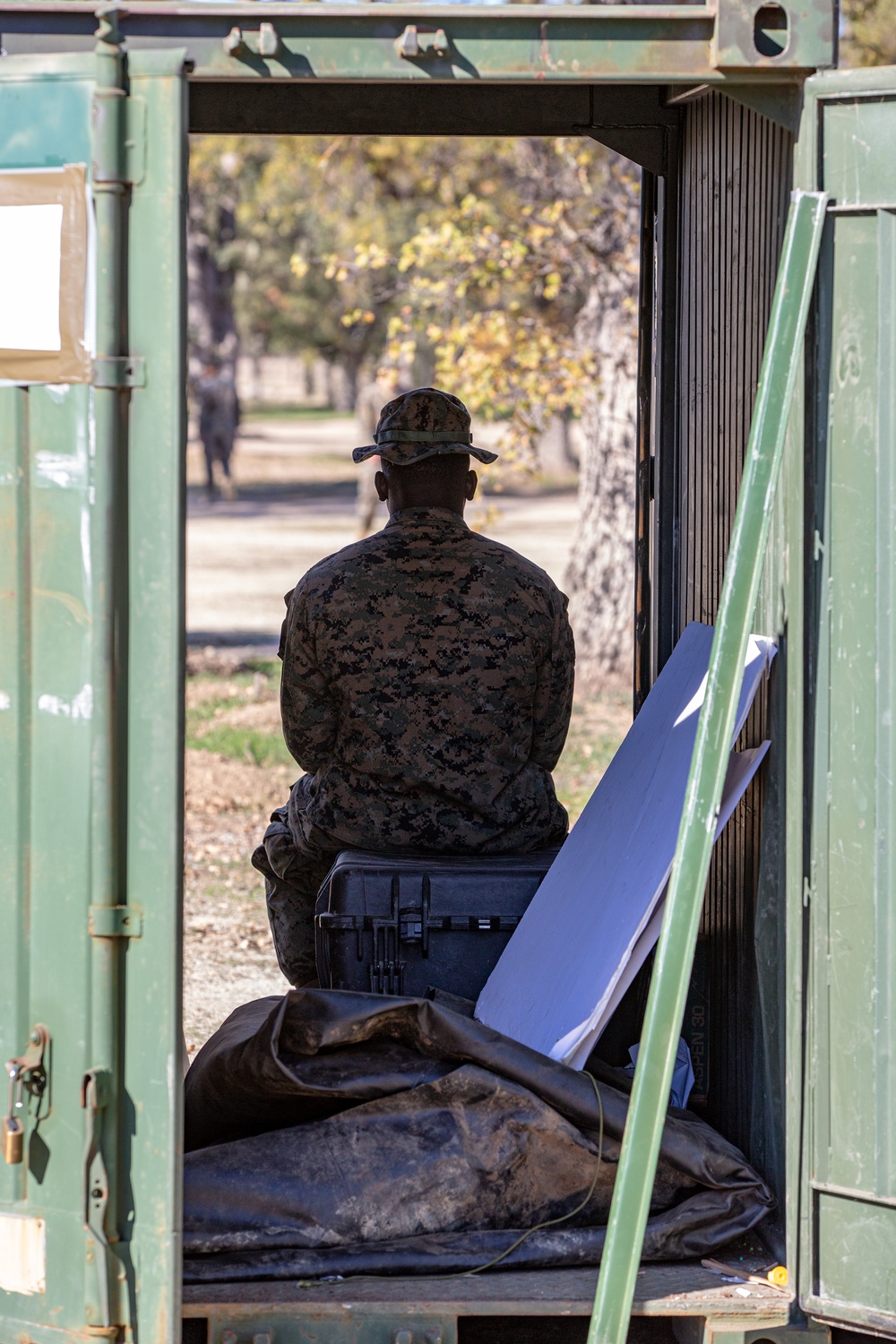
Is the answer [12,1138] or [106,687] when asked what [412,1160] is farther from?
[106,687]

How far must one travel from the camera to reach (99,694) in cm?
287

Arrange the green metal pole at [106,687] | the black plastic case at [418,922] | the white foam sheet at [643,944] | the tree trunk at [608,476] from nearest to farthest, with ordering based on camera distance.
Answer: the green metal pole at [106,687], the white foam sheet at [643,944], the black plastic case at [418,922], the tree trunk at [608,476]

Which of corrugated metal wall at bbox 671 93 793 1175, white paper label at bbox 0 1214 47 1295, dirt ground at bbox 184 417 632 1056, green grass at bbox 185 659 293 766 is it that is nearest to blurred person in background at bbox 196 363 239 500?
dirt ground at bbox 184 417 632 1056

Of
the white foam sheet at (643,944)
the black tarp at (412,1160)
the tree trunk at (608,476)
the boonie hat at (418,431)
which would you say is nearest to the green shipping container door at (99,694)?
the black tarp at (412,1160)

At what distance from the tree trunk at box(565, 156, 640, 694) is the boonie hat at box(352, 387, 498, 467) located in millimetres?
8292

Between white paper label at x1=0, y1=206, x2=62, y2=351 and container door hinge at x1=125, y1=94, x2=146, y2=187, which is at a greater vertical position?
container door hinge at x1=125, y1=94, x2=146, y2=187

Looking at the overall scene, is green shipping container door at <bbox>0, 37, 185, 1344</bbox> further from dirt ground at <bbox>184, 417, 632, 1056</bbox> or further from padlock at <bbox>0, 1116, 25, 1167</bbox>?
dirt ground at <bbox>184, 417, 632, 1056</bbox>

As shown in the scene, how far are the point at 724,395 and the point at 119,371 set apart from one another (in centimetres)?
183

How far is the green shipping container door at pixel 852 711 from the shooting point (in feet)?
9.87

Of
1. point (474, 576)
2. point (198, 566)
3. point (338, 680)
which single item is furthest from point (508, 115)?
point (198, 566)

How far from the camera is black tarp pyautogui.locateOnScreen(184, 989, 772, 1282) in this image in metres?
3.38

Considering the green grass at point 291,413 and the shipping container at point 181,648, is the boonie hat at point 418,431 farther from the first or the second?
the green grass at point 291,413

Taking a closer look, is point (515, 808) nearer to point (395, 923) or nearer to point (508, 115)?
point (395, 923)

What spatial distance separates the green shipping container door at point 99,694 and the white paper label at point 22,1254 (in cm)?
1
